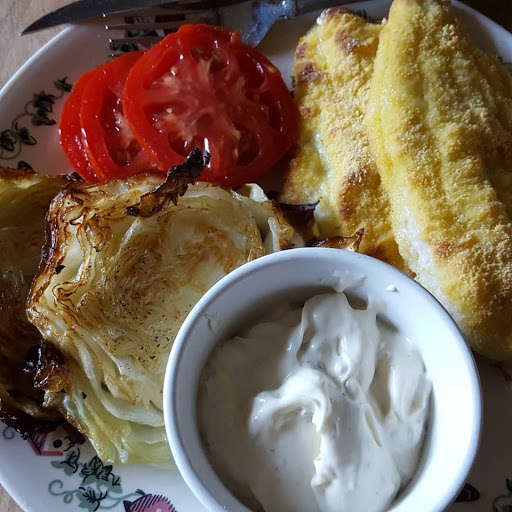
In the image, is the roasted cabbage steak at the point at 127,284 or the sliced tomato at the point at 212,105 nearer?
the roasted cabbage steak at the point at 127,284

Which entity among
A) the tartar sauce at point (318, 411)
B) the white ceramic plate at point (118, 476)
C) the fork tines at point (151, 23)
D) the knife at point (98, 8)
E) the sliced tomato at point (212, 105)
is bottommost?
the white ceramic plate at point (118, 476)

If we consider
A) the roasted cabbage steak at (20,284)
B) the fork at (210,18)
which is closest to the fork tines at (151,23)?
the fork at (210,18)

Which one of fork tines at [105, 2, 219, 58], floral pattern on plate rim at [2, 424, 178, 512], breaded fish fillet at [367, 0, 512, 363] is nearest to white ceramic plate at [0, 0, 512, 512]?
floral pattern on plate rim at [2, 424, 178, 512]

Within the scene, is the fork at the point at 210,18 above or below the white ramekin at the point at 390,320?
above

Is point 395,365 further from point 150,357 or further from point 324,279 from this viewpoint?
point 150,357

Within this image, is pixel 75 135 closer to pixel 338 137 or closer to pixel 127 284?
pixel 127 284

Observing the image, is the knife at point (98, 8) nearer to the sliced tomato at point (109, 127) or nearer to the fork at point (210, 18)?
the fork at point (210, 18)
